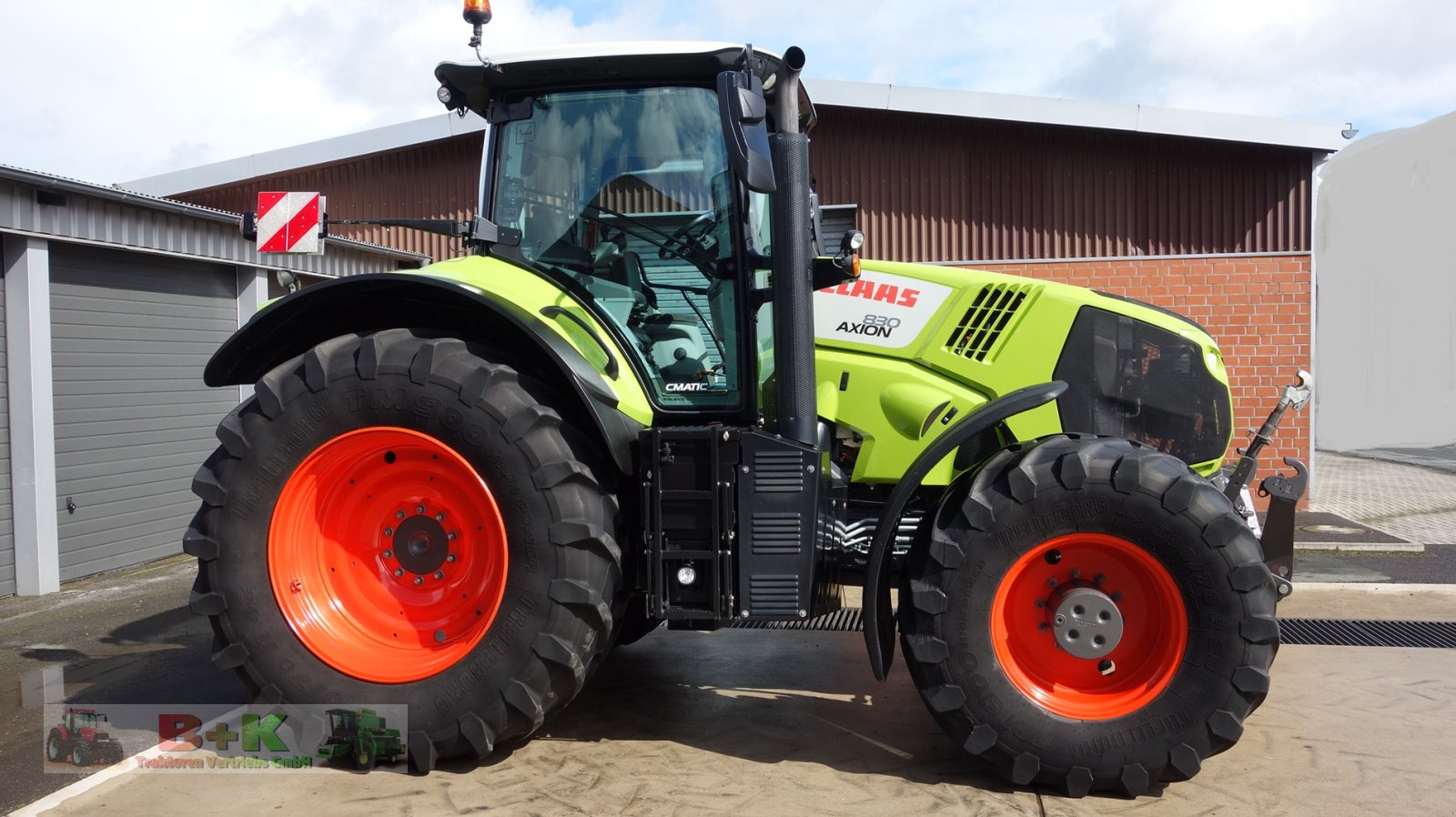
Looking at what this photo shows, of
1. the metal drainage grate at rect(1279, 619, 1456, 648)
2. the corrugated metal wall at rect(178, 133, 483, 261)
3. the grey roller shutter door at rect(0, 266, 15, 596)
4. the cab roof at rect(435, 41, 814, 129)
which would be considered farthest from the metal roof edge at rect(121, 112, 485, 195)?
the metal drainage grate at rect(1279, 619, 1456, 648)

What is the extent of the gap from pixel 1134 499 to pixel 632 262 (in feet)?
6.60

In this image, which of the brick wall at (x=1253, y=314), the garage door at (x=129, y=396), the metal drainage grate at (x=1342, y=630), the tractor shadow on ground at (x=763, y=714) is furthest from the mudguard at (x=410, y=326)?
the brick wall at (x=1253, y=314)

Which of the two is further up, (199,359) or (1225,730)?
(199,359)

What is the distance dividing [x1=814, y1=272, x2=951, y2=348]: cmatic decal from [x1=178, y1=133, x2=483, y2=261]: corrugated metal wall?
842cm

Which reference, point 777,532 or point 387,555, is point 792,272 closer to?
point 777,532

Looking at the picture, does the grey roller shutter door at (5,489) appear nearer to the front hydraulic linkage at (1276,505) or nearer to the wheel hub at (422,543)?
the wheel hub at (422,543)

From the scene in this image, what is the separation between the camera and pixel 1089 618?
11.8 feet

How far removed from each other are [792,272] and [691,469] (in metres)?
0.80

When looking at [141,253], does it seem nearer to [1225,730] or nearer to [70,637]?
[70,637]

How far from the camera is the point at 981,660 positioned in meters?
3.57

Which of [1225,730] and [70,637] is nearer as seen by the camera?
[1225,730]

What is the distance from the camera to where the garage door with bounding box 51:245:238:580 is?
294 inches

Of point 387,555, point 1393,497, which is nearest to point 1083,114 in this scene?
point 1393,497

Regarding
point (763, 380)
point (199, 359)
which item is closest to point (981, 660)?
point (763, 380)
